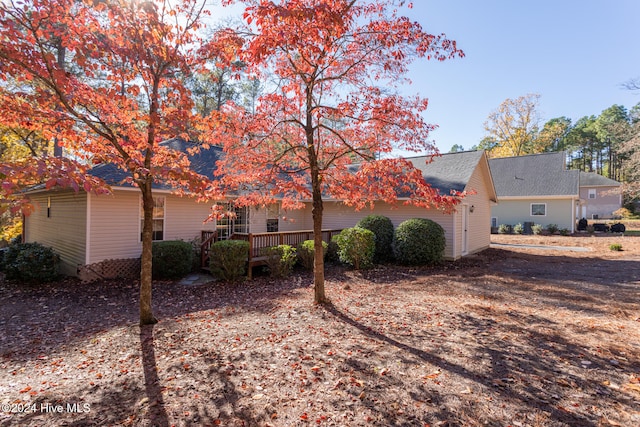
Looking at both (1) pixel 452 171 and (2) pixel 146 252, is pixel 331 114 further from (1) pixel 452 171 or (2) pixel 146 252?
(1) pixel 452 171

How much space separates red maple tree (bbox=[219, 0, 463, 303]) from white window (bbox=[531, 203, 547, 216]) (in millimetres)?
23119

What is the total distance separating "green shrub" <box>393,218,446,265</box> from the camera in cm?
1088

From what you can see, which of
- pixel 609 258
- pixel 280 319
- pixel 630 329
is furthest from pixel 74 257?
pixel 609 258

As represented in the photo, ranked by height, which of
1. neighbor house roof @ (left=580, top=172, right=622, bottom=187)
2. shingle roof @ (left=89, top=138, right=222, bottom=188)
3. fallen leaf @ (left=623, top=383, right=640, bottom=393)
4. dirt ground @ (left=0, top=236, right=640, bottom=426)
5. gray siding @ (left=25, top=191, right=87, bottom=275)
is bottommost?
dirt ground @ (left=0, top=236, right=640, bottom=426)

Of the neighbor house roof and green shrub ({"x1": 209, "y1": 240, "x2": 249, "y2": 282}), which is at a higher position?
the neighbor house roof

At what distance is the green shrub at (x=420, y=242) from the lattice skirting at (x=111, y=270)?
867cm

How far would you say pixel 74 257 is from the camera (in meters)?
9.52

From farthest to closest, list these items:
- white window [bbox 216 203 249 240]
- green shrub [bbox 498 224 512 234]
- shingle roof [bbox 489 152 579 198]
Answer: green shrub [bbox 498 224 512 234]
shingle roof [bbox 489 152 579 198]
white window [bbox 216 203 249 240]

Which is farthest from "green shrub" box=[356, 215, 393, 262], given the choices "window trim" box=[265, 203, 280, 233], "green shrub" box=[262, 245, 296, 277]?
"green shrub" box=[262, 245, 296, 277]

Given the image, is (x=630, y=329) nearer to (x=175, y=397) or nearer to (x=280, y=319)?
(x=280, y=319)

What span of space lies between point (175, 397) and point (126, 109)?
14.6 feet

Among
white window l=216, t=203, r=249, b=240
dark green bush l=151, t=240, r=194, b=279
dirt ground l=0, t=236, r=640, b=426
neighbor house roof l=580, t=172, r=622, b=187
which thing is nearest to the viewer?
dirt ground l=0, t=236, r=640, b=426

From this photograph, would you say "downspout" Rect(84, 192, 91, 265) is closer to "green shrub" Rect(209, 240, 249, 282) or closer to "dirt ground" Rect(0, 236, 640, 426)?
"dirt ground" Rect(0, 236, 640, 426)

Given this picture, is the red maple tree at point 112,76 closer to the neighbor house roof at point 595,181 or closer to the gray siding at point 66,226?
the gray siding at point 66,226
